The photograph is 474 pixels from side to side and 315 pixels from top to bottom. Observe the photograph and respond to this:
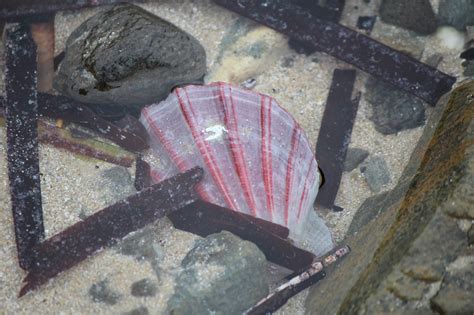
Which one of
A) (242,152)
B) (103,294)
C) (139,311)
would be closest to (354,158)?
(242,152)

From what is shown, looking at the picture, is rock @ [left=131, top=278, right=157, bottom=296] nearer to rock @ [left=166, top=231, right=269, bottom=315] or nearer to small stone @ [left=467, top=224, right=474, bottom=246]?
rock @ [left=166, top=231, right=269, bottom=315]

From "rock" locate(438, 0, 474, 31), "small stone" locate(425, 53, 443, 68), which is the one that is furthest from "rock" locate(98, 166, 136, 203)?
"rock" locate(438, 0, 474, 31)

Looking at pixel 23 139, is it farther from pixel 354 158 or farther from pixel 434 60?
pixel 434 60

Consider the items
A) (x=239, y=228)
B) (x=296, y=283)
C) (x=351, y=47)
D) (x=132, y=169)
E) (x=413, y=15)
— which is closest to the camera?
(x=296, y=283)

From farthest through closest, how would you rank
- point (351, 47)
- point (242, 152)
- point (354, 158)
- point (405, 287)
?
point (351, 47) < point (354, 158) < point (242, 152) < point (405, 287)

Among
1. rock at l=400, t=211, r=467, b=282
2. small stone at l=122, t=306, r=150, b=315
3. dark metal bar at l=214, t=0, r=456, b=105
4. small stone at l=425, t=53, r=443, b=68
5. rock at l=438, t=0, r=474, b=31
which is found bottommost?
small stone at l=122, t=306, r=150, b=315

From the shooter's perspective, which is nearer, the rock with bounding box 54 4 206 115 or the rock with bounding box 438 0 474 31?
the rock with bounding box 54 4 206 115

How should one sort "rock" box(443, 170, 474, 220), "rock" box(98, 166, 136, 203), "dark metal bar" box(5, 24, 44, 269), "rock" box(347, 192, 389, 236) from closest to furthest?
"rock" box(443, 170, 474, 220), "dark metal bar" box(5, 24, 44, 269), "rock" box(347, 192, 389, 236), "rock" box(98, 166, 136, 203)
